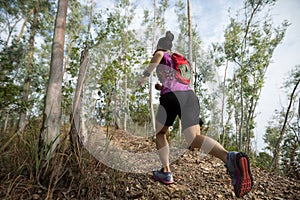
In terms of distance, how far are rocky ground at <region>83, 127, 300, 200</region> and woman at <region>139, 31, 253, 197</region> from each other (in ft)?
0.65

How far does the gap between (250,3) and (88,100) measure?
11180 millimetres

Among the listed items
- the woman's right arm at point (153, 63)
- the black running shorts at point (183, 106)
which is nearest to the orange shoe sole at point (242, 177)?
the black running shorts at point (183, 106)

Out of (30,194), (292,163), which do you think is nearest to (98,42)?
(30,194)

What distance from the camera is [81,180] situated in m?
1.77

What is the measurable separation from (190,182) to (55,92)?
6.64 ft

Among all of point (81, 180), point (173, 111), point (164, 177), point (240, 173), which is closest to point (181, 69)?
point (173, 111)

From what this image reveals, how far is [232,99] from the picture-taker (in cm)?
1527

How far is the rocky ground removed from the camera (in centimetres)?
207

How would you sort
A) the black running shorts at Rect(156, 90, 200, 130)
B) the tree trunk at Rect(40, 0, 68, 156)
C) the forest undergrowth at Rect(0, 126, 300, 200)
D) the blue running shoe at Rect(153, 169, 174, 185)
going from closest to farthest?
the forest undergrowth at Rect(0, 126, 300, 200) < the tree trunk at Rect(40, 0, 68, 156) < the black running shorts at Rect(156, 90, 200, 130) < the blue running shoe at Rect(153, 169, 174, 185)

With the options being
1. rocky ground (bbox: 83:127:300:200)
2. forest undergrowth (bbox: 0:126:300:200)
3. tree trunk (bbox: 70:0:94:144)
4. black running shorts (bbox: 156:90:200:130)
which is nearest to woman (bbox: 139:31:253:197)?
black running shorts (bbox: 156:90:200:130)

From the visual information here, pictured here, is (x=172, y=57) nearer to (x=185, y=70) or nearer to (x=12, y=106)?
(x=185, y=70)

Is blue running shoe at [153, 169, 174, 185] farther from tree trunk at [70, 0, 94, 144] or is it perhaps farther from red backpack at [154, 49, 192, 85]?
red backpack at [154, 49, 192, 85]

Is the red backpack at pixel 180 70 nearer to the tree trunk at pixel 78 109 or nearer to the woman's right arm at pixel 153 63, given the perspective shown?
the woman's right arm at pixel 153 63

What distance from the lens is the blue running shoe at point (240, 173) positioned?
1.65 metres
